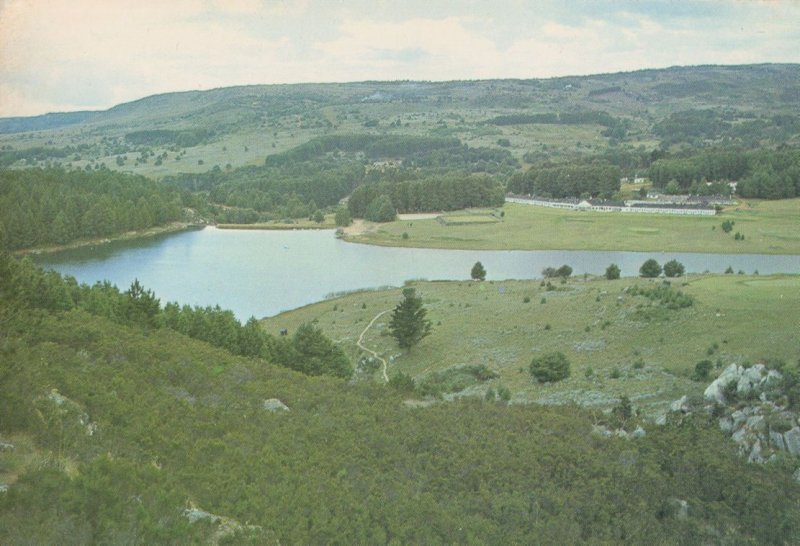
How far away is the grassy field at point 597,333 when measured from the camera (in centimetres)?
2319

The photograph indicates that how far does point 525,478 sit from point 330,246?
6205 centimetres

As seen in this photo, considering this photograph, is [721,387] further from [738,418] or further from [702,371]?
[702,371]

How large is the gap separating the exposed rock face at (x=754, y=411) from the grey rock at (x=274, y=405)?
891 centimetres

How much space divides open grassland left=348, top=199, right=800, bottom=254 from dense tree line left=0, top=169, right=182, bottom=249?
2416 centimetres

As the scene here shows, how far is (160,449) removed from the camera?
10680 millimetres

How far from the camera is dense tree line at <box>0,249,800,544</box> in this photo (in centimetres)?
812

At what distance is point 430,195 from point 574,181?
20.8 metres

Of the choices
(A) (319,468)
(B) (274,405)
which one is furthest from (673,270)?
(A) (319,468)

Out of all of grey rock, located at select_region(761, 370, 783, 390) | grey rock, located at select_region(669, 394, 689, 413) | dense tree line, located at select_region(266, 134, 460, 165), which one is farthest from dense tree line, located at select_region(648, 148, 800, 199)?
grey rock, located at select_region(669, 394, 689, 413)

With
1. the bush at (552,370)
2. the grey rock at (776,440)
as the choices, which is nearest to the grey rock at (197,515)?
the grey rock at (776,440)

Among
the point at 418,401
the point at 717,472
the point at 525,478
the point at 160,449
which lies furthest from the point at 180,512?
the point at 418,401

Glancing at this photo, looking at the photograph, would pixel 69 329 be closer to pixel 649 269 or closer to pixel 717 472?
pixel 717 472

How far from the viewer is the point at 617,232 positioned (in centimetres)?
7119

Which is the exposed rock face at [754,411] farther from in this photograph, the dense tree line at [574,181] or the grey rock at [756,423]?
the dense tree line at [574,181]
